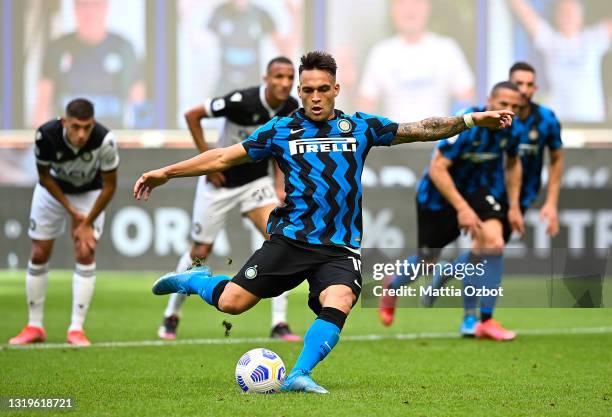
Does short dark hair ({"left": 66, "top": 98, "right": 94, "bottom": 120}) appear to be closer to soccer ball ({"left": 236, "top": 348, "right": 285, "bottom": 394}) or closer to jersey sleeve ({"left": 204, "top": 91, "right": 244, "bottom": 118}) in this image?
jersey sleeve ({"left": 204, "top": 91, "right": 244, "bottom": 118})

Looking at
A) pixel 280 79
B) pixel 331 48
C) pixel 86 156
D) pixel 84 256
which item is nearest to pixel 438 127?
pixel 280 79

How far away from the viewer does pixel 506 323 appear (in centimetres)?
1291

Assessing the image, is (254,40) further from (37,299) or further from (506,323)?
(37,299)

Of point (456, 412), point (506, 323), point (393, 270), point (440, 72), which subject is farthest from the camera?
point (440, 72)

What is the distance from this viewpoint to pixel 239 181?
1139 cm

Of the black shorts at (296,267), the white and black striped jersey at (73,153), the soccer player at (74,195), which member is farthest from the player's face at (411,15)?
the black shorts at (296,267)

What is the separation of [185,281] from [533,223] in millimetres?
9742

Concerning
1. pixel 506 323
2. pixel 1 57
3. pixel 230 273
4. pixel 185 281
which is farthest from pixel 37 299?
pixel 1 57

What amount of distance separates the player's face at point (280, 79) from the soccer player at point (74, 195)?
1.39m

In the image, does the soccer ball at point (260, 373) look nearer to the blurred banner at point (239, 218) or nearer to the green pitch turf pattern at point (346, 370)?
the green pitch turf pattern at point (346, 370)

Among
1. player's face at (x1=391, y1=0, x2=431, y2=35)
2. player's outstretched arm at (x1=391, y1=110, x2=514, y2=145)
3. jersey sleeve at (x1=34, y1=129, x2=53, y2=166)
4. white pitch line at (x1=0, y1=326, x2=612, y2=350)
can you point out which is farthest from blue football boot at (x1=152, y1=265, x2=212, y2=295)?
player's face at (x1=391, y1=0, x2=431, y2=35)

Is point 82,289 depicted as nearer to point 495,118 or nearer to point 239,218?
point 495,118

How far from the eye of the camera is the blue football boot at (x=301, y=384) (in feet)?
23.9

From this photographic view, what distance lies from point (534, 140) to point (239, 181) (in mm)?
2614
